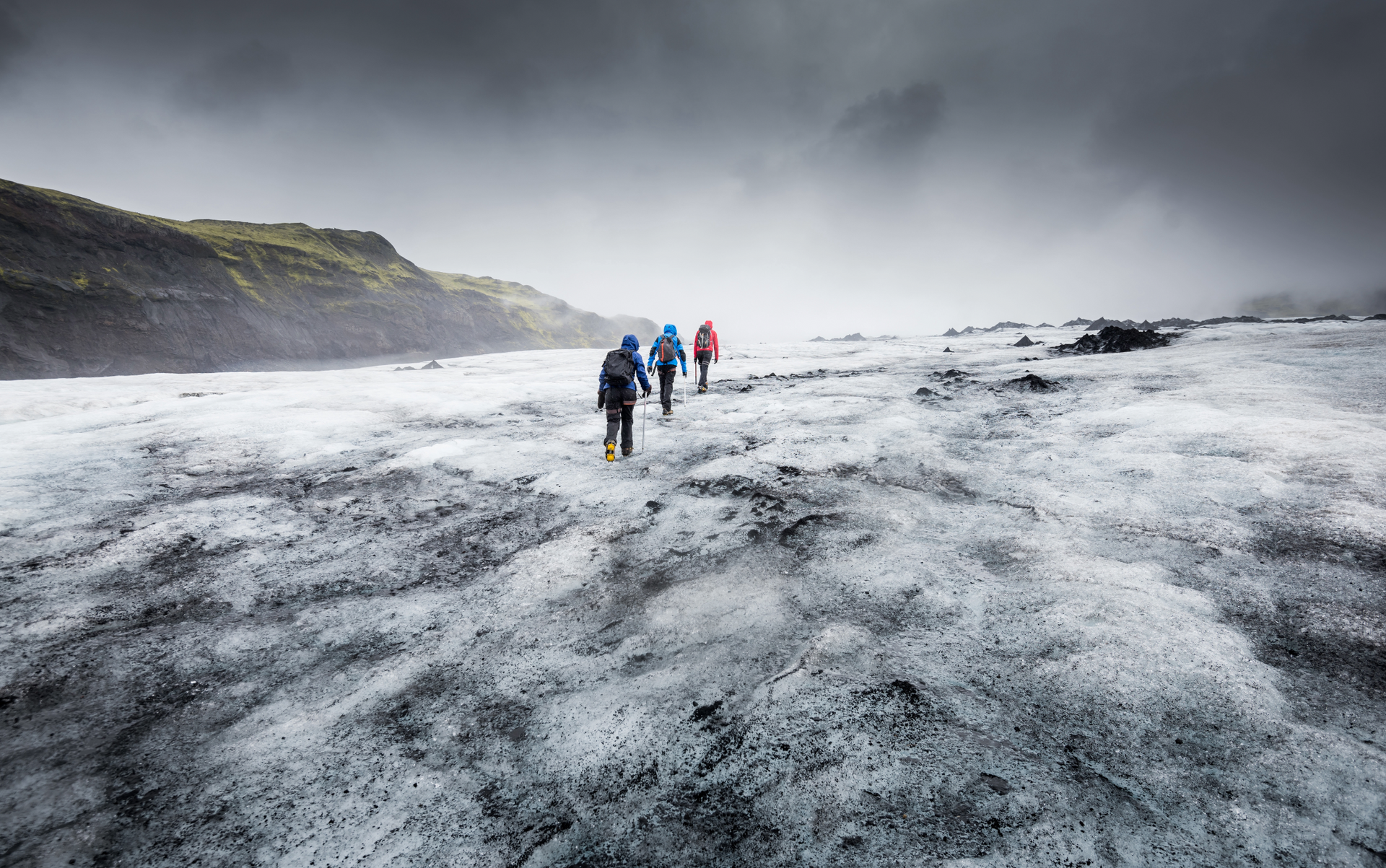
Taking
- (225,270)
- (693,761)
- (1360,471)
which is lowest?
(693,761)

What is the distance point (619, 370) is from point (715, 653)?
5.81 metres

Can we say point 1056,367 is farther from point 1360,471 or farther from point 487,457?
point 487,457

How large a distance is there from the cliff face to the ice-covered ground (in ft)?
158

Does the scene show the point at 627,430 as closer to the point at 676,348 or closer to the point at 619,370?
the point at 619,370

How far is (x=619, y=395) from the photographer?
8.68 m

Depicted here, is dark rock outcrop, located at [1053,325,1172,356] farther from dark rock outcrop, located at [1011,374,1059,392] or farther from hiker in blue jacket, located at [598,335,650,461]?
hiker in blue jacket, located at [598,335,650,461]

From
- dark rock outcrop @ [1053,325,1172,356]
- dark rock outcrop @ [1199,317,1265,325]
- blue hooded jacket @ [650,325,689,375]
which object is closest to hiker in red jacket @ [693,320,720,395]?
blue hooded jacket @ [650,325,689,375]

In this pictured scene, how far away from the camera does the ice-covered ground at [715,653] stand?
245cm

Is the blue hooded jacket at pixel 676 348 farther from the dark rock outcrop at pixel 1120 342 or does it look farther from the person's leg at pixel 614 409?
the dark rock outcrop at pixel 1120 342

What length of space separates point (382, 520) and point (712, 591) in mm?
4656

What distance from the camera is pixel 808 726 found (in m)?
2.98

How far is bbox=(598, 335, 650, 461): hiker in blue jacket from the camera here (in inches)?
339

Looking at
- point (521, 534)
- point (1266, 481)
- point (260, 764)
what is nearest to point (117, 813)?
point (260, 764)

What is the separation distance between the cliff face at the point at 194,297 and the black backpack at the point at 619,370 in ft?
175
